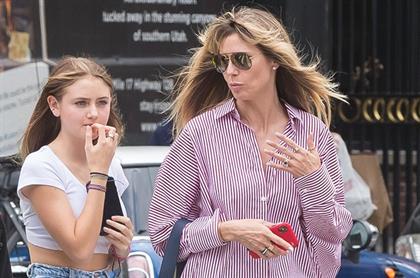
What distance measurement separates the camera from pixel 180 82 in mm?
4672

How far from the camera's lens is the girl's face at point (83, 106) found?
13.4ft

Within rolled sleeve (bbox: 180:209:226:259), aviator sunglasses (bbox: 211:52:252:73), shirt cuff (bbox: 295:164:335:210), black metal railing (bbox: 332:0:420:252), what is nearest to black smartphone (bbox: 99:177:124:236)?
rolled sleeve (bbox: 180:209:226:259)

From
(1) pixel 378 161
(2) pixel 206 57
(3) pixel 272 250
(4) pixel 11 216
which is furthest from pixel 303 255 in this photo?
(1) pixel 378 161

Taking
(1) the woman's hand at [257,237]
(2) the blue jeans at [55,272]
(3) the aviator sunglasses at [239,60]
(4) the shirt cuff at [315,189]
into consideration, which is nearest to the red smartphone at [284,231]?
(1) the woman's hand at [257,237]

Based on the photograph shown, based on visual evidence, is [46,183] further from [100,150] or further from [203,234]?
[203,234]

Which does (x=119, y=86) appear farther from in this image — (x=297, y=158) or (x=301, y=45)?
(x=297, y=158)

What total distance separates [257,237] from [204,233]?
0.72 feet

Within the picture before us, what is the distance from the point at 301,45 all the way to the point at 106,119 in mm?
5707

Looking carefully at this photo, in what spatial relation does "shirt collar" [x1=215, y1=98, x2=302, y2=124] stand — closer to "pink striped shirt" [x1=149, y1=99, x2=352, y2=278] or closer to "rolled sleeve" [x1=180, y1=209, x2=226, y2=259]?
"pink striped shirt" [x1=149, y1=99, x2=352, y2=278]

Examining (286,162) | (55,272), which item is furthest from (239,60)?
(55,272)

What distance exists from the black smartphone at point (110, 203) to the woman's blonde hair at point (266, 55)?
1.14 ft

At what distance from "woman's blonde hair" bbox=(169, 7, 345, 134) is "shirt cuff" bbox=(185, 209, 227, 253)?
484 mm

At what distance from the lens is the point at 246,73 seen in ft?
13.0

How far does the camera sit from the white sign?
8.41 m
